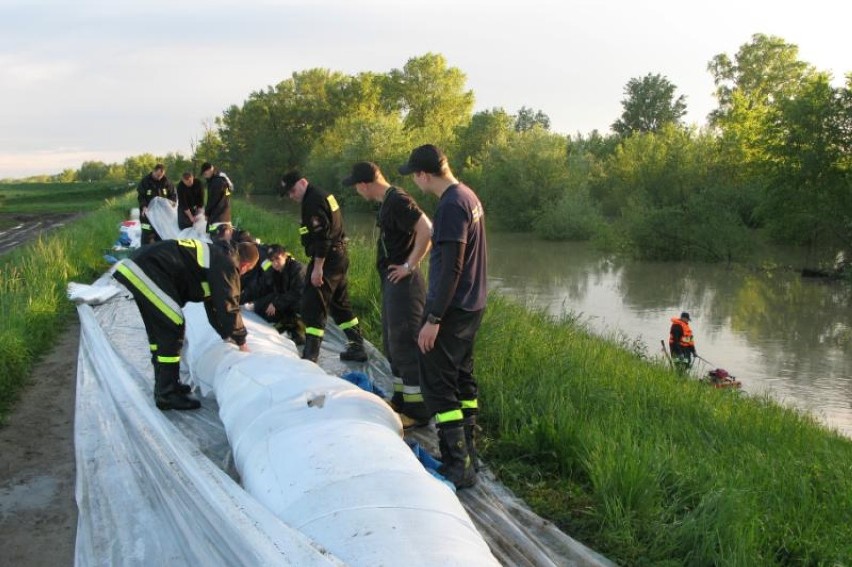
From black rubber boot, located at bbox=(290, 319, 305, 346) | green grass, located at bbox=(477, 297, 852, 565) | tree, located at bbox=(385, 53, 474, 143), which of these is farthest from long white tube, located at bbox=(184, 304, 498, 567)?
tree, located at bbox=(385, 53, 474, 143)

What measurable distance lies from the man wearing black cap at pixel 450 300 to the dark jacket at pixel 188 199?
7421 mm

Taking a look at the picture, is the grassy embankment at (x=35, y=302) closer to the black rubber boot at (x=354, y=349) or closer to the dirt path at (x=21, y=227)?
the black rubber boot at (x=354, y=349)

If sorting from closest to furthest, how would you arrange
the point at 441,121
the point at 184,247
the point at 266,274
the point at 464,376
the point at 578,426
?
the point at 464,376
the point at 578,426
the point at 184,247
the point at 266,274
the point at 441,121

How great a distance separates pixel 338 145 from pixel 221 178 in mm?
46988

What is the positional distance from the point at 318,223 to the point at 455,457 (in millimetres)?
2353

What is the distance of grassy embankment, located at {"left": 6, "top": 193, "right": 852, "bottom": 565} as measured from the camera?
2.68 m

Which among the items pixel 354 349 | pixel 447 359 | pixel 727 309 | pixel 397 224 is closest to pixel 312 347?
pixel 354 349

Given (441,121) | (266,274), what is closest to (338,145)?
(441,121)

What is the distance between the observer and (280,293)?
5855 millimetres

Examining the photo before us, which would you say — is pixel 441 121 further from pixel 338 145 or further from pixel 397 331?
pixel 397 331

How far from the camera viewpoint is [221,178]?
8609 millimetres

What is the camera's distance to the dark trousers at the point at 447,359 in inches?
124

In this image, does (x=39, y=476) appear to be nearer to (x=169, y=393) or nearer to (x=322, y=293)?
(x=169, y=393)

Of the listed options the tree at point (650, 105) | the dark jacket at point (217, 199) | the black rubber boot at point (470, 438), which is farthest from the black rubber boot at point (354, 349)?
the tree at point (650, 105)
